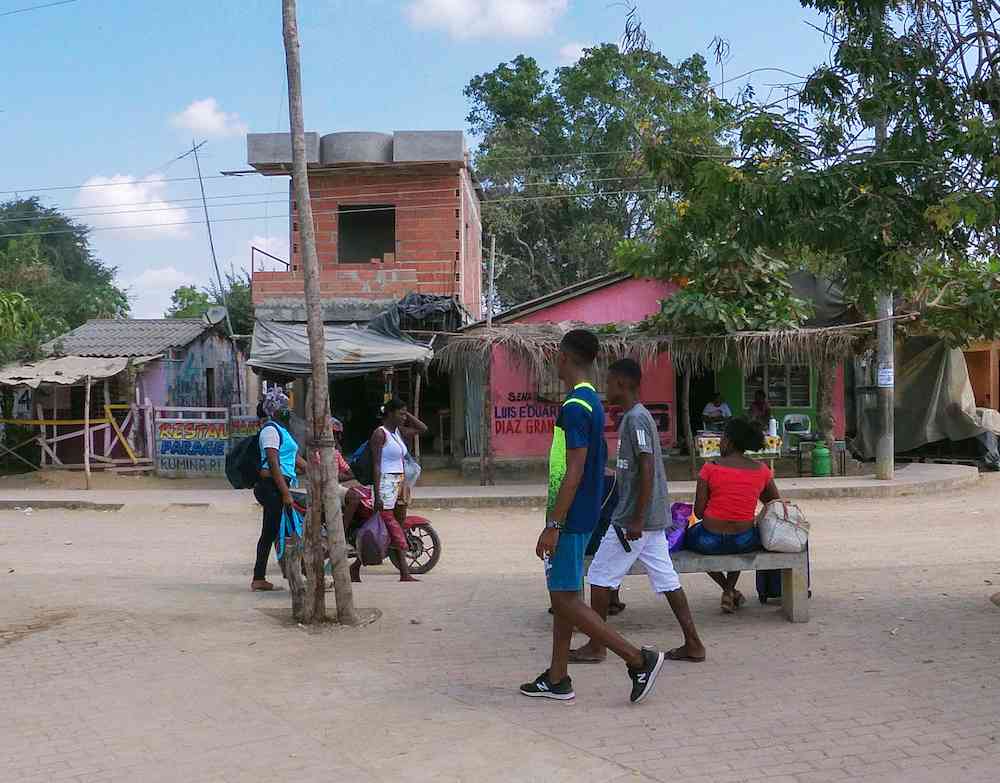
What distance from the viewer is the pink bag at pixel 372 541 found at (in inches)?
340

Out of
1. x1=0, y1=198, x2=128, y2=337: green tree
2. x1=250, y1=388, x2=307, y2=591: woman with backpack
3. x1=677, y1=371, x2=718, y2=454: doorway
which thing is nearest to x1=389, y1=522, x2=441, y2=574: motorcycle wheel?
x1=250, y1=388, x2=307, y2=591: woman with backpack

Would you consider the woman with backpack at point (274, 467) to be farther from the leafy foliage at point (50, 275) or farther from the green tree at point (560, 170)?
the green tree at point (560, 170)

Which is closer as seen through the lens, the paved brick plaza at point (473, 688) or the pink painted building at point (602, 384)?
the paved brick plaza at point (473, 688)

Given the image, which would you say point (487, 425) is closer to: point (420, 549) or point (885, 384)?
point (885, 384)

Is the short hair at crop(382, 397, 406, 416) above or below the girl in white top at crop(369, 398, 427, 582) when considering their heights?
above

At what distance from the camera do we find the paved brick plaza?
4.39 meters

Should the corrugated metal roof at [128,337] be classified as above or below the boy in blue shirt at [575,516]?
above

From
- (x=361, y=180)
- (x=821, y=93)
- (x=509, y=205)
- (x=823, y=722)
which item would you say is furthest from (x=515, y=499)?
(x=509, y=205)

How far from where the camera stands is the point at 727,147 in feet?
26.2

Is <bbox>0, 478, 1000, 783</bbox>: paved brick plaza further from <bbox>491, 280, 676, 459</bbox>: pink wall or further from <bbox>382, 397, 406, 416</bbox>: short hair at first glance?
<bbox>491, 280, 676, 459</bbox>: pink wall

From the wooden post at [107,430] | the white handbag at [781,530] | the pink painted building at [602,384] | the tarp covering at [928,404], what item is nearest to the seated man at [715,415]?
the pink painted building at [602,384]

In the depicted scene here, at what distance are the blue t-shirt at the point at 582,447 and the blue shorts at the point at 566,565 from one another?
5 centimetres

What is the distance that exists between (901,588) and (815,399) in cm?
1264

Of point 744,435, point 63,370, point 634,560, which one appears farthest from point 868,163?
point 63,370
